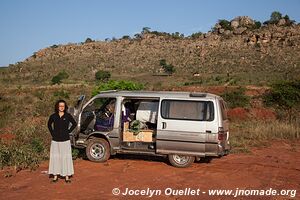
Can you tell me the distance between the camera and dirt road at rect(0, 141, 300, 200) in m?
8.44

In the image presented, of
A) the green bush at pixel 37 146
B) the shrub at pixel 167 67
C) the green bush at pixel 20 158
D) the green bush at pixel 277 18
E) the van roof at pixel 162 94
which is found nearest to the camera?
the van roof at pixel 162 94

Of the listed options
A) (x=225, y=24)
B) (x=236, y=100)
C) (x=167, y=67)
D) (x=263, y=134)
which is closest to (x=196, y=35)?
(x=225, y=24)

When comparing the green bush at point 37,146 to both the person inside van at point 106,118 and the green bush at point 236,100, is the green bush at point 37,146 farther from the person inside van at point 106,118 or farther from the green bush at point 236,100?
the green bush at point 236,100

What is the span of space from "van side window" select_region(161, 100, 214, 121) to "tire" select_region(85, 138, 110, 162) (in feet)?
6.11

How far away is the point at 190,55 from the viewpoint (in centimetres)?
6581

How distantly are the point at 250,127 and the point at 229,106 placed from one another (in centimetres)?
1102

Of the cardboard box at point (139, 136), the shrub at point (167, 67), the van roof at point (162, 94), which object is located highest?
the shrub at point (167, 67)

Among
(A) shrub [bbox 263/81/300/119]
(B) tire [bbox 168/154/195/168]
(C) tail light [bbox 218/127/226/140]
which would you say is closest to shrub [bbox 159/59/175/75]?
(A) shrub [bbox 263/81/300/119]

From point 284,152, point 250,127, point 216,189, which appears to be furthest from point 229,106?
point 216,189

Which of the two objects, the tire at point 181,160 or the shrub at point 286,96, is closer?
the tire at point 181,160

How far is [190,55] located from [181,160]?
55.8 metres

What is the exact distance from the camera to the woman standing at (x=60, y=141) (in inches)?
358

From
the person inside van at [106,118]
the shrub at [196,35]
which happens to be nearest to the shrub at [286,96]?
the person inside van at [106,118]

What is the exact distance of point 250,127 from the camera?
→ 57.0 feet
